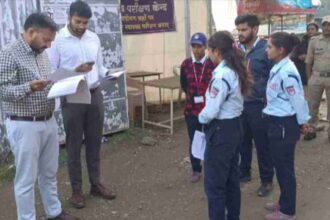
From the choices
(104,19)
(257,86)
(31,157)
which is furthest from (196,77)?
(104,19)

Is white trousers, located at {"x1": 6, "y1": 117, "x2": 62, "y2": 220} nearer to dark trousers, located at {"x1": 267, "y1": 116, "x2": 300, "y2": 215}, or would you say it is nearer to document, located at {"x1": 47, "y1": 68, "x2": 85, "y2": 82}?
document, located at {"x1": 47, "y1": 68, "x2": 85, "y2": 82}

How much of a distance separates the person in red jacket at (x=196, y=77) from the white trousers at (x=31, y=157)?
1.59 m

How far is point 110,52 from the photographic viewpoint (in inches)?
275

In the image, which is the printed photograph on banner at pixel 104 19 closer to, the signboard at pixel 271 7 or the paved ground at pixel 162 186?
the paved ground at pixel 162 186

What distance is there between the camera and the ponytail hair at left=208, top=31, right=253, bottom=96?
3.65 meters

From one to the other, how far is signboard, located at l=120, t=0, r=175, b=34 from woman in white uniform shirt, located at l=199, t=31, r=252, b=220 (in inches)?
176

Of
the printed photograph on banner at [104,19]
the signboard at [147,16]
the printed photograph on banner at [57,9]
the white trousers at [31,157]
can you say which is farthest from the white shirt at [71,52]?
the signboard at [147,16]

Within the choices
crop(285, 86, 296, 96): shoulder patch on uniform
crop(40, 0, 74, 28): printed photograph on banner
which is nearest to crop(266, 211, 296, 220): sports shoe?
crop(285, 86, 296, 96): shoulder patch on uniform

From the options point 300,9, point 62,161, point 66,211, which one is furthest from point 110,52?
point 300,9

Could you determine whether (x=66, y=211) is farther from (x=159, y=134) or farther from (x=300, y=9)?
(x=300, y=9)

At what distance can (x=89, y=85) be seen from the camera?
4.35 m

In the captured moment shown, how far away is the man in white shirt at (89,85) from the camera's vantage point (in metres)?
4.32

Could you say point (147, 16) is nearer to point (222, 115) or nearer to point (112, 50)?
point (112, 50)

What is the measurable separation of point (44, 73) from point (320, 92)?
468 cm
